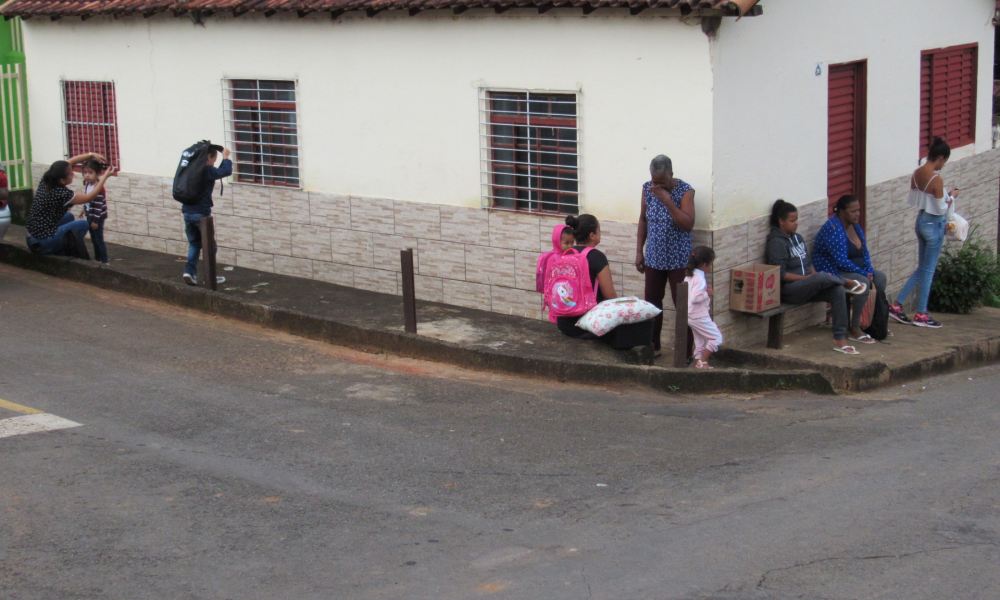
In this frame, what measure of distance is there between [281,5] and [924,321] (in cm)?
743

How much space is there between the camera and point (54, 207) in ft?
39.7

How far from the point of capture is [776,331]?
974 cm

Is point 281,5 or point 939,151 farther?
point 281,5

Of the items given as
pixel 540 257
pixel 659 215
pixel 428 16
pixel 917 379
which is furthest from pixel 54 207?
pixel 917 379

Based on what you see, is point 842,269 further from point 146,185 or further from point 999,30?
point 146,185

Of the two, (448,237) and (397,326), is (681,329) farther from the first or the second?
(448,237)

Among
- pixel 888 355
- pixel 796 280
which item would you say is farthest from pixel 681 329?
pixel 888 355

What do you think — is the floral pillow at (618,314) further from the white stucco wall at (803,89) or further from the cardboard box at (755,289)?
the white stucco wall at (803,89)

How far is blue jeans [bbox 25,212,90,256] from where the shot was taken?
1221 cm

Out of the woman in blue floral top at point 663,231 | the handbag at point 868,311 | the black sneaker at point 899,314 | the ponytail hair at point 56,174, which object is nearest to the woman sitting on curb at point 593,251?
the woman in blue floral top at point 663,231

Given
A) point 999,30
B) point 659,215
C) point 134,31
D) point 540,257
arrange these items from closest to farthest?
1. point 659,215
2. point 540,257
3. point 134,31
4. point 999,30

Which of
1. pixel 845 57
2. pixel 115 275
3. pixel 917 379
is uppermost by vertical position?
pixel 845 57

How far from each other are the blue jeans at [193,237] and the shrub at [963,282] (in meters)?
8.01

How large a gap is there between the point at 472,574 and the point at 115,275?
802 cm
